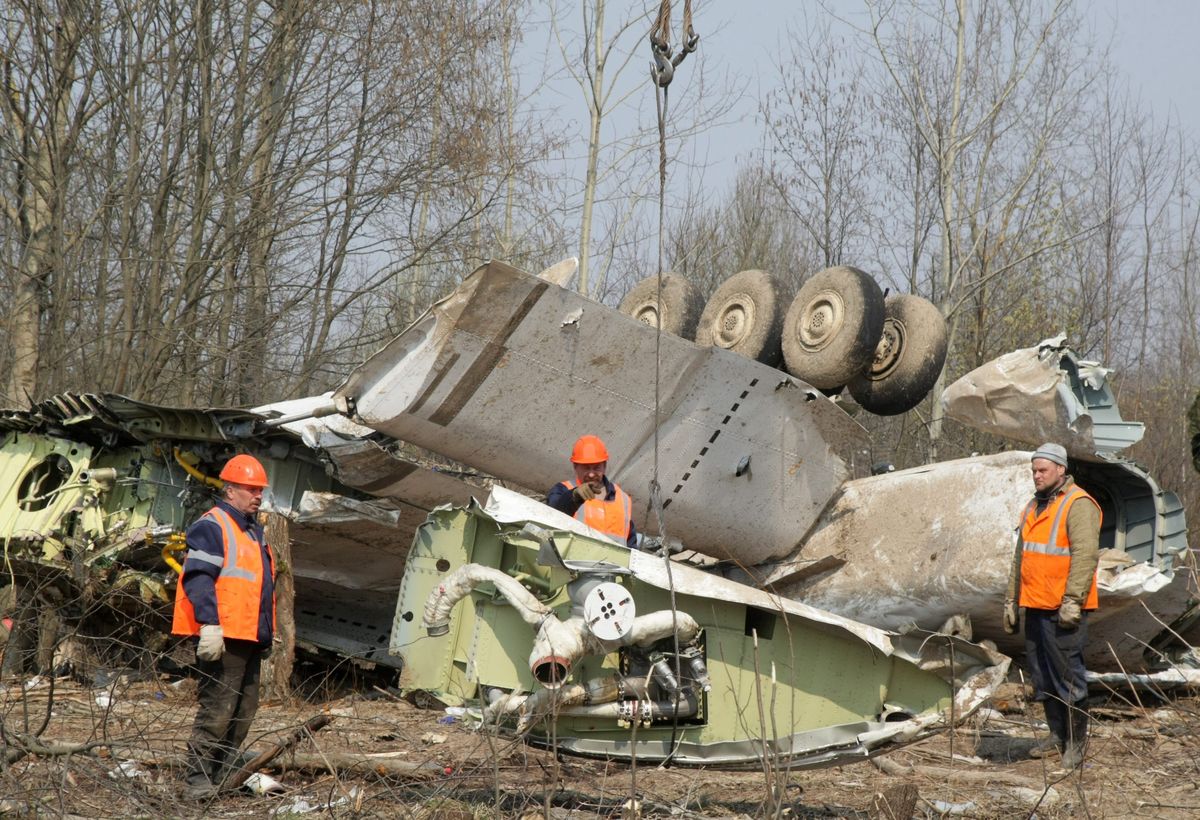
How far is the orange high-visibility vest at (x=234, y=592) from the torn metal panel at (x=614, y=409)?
153 centimetres

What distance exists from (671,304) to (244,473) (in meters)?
4.12

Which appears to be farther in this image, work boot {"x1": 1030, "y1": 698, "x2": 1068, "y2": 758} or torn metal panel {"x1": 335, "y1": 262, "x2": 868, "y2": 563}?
torn metal panel {"x1": 335, "y1": 262, "x2": 868, "y2": 563}

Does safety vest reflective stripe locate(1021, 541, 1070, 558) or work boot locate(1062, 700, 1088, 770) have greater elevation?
safety vest reflective stripe locate(1021, 541, 1070, 558)

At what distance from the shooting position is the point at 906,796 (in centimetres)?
448

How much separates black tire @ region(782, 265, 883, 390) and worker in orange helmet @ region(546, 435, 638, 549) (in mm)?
1963

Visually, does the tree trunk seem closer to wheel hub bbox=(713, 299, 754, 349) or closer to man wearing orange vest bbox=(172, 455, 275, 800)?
man wearing orange vest bbox=(172, 455, 275, 800)

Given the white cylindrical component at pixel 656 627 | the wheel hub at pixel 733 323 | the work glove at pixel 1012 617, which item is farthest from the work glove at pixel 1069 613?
the wheel hub at pixel 733 323

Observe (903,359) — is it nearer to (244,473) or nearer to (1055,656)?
(1055,656)

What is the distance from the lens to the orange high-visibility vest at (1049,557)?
5957 mm

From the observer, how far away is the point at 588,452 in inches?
254

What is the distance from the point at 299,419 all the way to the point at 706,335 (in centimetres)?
284

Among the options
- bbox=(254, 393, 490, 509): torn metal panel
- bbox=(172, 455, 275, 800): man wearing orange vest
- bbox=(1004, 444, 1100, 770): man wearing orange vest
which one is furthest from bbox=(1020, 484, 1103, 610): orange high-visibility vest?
bbox=(172, 455, 275, 800): man wearing orange vest

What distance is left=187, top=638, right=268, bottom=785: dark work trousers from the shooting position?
16.5 ft

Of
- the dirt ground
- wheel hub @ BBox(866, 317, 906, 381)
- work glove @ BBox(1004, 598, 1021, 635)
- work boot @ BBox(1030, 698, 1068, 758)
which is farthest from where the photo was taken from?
wheel hub @ BBox(866, 317, 906, 381)
